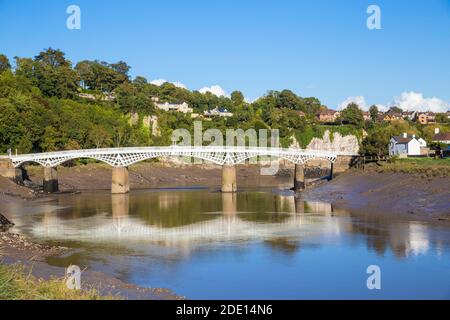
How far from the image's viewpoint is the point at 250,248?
30.4 m

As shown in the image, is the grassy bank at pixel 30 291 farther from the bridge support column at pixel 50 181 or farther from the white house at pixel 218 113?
the white house at pixel 218 113

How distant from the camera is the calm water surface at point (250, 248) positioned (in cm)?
2183

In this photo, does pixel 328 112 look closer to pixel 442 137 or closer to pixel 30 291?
pixel 442 137

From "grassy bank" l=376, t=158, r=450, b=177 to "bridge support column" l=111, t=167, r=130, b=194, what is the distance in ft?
97.9

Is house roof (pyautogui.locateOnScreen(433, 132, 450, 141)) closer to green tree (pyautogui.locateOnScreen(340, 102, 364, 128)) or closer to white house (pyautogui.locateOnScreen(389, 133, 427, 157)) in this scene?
white house (pyautogui.locateOnScreen(389, 133, 427, 157))

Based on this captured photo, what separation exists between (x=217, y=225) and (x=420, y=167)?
83.4 feet

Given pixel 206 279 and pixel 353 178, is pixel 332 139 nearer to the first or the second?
pixel 353 178

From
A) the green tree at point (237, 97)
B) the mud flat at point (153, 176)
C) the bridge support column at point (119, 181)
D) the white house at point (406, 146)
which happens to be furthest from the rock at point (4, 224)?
the green tree at point (237, 97)

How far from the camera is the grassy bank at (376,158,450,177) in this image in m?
51.4

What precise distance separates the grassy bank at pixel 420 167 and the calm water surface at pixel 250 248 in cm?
952

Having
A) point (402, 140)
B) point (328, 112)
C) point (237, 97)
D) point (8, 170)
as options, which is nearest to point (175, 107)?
point (237, 97)

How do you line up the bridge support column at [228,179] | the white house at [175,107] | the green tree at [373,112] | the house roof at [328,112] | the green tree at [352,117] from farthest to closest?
the house roof at [328,112]
the green tree at [373,112]
the green tree at [352,117]
the white house at [175,107]
the bridge support column at [228,179]
